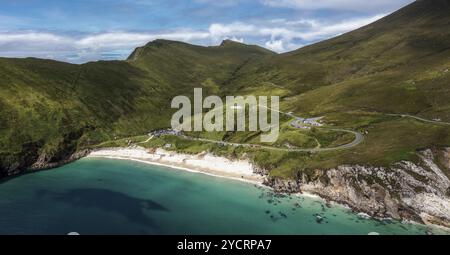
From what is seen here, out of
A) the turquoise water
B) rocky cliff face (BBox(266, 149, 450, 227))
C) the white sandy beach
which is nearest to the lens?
the turquoise water

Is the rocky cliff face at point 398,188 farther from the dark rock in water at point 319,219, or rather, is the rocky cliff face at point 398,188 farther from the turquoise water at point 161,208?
the dark rock in water at point 319,219

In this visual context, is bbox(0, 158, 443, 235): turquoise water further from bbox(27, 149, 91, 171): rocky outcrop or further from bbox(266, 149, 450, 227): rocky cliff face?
bbox(27, 149, 91, 171): rocky outcrop

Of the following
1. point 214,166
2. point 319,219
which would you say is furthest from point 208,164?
point 319,219

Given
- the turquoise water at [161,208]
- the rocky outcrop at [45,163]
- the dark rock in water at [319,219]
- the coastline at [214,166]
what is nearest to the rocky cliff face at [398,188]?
the coastline at [214,166]

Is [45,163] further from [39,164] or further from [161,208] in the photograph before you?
[161,208]

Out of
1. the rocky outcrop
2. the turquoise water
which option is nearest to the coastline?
the turquoise water
